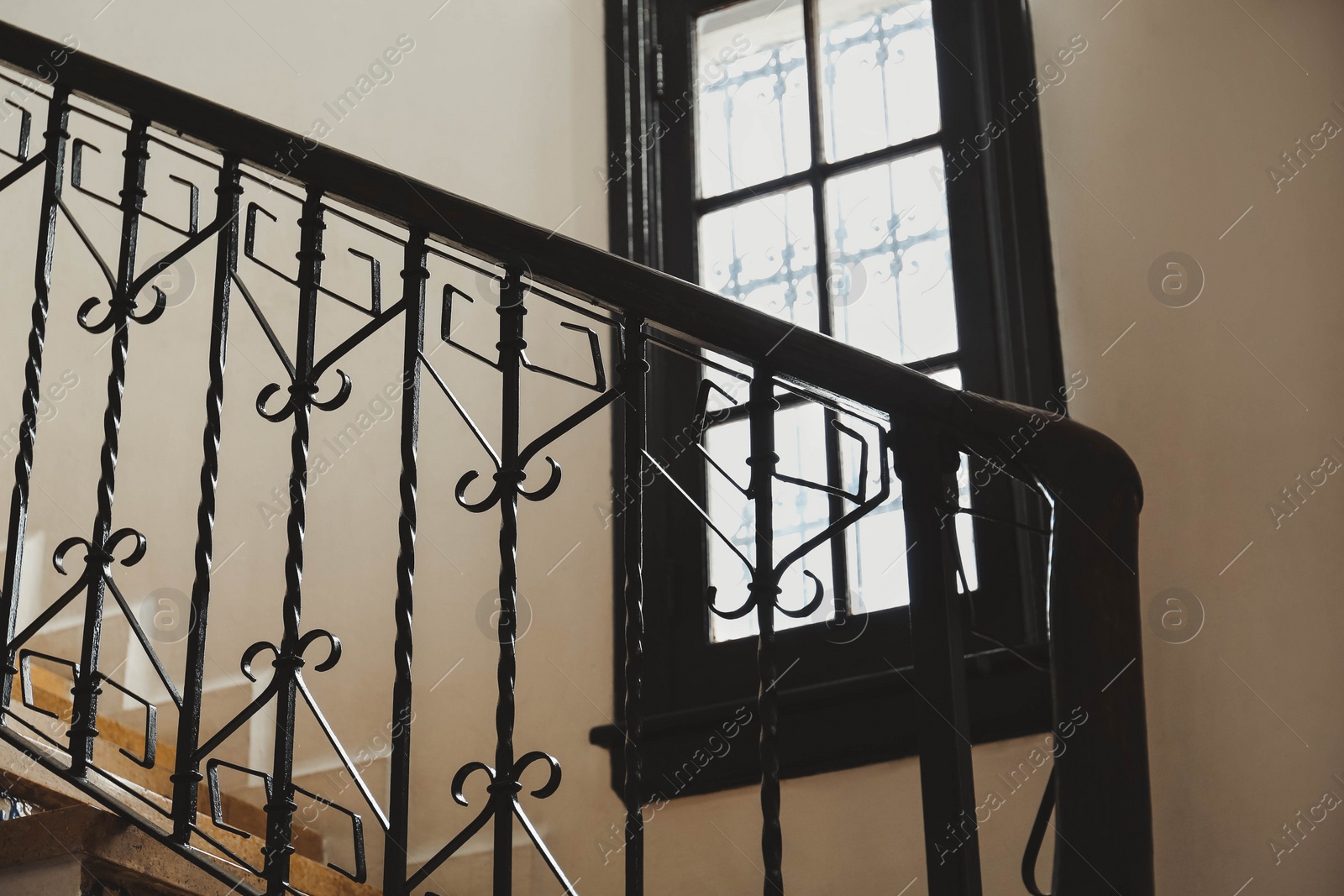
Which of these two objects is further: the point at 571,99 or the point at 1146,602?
the point at 571,99

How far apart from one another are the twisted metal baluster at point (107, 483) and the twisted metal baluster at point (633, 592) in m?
0.66

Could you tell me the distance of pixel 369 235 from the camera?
3.63 m

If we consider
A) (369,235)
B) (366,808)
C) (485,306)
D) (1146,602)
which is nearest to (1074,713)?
(1146,602)

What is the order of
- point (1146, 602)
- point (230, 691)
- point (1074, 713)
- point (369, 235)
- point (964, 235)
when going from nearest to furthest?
point (1074, 713), point (1146, 602), point (964, 235), point (230, 691), point (369, 235)

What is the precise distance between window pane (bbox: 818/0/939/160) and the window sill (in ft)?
4.57

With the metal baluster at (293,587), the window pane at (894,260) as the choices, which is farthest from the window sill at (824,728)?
the metal baluster at (293,587)

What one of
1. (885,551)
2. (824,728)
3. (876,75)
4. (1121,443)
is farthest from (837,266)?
(824,728)

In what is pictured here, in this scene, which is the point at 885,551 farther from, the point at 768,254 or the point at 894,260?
the point at 768,254

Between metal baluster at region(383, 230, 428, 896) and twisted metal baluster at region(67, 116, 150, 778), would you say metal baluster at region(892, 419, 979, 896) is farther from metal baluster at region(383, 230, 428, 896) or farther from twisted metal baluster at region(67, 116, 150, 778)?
twisted metal baluster at region(67, 116, 150, 778)

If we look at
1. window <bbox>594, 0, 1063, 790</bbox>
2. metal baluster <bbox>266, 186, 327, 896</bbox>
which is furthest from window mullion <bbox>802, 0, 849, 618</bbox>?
metal baluster <bbox>266, 186, 327, 896</bbox>

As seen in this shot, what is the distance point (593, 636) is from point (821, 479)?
66 cm

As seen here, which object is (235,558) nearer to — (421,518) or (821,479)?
(421,518)

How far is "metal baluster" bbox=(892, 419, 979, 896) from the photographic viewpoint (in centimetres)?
138

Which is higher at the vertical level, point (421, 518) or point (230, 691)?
point (421, 518)
